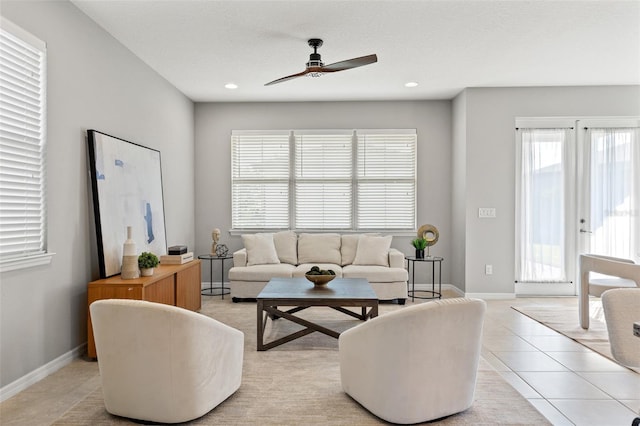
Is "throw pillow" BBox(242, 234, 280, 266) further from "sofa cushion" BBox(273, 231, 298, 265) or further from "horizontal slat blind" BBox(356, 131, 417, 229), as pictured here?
"horizontal slat blind" BBox(356, 131, 417, 229)

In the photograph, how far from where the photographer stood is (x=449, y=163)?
6.75 m

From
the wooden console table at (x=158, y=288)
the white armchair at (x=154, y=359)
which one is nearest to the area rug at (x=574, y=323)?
the white armchair at (x=154, y=359)

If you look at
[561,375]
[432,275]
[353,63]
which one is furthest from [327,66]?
[432,275]

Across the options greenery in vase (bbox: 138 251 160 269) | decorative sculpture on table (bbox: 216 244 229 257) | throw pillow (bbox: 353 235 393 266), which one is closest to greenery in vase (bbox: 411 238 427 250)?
throw pillow (bbox: 353 235 393 266)

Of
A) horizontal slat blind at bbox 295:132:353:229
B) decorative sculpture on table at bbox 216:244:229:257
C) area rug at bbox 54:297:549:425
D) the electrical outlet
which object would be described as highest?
horizontal slat blind at bbox 295:132:353:229

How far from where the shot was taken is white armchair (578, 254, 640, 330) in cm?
401

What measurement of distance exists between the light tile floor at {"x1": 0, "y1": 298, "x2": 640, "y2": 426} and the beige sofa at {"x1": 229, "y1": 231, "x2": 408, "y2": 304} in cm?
163

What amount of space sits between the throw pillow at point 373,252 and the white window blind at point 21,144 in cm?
390

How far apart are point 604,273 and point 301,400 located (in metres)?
3.27

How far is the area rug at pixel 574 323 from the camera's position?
3.96 meters

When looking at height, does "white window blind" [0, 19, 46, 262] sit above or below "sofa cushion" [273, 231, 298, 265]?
above

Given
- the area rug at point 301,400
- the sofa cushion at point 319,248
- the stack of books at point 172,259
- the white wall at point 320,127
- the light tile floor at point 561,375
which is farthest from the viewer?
the white wall at point 320,127

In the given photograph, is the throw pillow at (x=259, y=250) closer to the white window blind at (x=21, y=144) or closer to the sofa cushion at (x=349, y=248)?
the sofa cushion at (x=349, y=248)

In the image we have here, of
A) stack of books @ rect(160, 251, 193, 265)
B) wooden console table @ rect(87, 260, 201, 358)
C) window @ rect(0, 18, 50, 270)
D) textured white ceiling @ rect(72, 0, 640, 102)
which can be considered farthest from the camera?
stack of books @ rect(160, 251, 193, 265)
